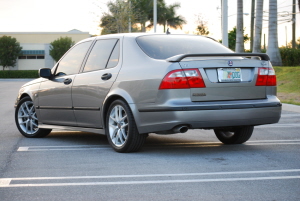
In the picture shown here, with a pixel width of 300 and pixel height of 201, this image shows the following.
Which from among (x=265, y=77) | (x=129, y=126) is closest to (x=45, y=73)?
(x=129, y=126)

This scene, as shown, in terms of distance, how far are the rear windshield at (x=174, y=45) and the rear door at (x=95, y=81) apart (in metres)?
0.47

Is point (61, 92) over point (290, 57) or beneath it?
beneath

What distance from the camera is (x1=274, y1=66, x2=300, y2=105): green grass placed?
20.8m

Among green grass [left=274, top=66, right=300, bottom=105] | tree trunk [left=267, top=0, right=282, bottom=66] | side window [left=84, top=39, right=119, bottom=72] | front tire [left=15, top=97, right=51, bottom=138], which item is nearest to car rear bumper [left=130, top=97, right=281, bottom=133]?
side window [left=84, top=39, right=119, bottom=72]

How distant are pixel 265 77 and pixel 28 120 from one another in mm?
4245

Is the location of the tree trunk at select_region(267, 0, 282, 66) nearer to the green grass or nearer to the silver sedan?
the green grass

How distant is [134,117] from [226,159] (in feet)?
4.20

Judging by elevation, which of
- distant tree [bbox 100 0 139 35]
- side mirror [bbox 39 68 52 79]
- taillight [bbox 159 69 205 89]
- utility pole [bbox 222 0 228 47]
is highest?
distant tree [bbox 100 0 139 35]

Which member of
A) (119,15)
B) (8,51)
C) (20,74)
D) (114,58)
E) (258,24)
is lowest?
(114,58)

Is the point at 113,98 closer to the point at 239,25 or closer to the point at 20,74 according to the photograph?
the point at 239,25

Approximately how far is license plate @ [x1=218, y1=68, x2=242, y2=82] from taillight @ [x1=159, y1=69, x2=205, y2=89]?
14.2 inches

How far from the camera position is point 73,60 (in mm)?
8766

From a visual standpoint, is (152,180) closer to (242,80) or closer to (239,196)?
(239,196)

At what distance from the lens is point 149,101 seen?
698 centimetres
